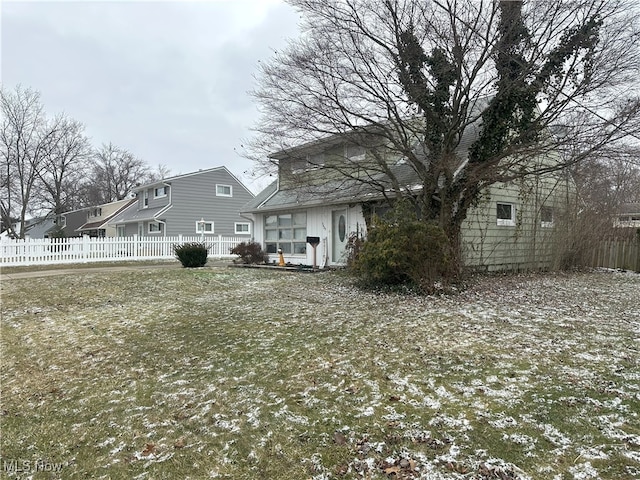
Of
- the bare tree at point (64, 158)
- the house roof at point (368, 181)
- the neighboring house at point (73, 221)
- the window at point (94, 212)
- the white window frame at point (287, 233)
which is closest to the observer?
the house roof at point (368, 181)

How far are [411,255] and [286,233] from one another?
826cm

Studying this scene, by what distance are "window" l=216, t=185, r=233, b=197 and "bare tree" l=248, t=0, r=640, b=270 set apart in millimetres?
19785

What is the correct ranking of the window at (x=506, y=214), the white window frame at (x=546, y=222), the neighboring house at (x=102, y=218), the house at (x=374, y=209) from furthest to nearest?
the neighboring house at (x=102, y=218), the white window frame at (x=546, y=222), the window at (x=506, y=214), the house at (x=374, y=209)

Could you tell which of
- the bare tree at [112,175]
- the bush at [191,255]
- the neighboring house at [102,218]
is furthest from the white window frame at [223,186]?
the bare tree at [112,175]

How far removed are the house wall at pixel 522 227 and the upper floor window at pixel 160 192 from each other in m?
23.1

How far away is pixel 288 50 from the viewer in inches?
358

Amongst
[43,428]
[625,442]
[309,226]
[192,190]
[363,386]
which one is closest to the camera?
[625,442]

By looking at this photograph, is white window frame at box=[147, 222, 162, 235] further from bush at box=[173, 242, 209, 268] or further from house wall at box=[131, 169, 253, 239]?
bush at box=[173, 242, 209, 268]

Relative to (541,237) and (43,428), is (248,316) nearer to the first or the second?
(43,428)

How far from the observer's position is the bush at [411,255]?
793 centimetres

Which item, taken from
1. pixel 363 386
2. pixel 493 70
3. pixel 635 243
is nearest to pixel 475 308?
pixel 363 386

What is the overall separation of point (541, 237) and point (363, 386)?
11512 millimetres

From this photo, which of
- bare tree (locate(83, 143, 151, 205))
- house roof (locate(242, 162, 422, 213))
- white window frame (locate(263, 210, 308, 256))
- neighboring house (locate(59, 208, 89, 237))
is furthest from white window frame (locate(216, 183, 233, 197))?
bare tree (locate(83, 143, 151, 205))

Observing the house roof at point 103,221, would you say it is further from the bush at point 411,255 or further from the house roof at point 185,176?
the bush at point 411,255
